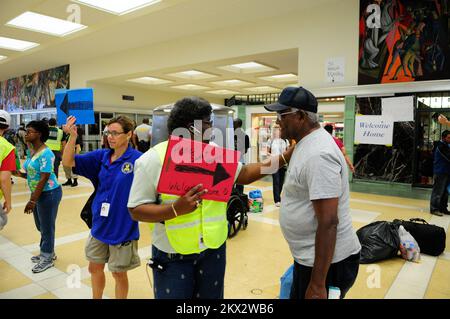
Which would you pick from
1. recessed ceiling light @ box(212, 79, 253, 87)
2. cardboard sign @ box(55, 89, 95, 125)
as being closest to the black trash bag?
cardboard sign @ box(55, 89, 95, 125)

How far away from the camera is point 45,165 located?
10.4 feet

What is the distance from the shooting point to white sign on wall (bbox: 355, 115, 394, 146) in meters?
5.37

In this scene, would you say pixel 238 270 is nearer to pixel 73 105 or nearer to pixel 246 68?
pixel 73 105

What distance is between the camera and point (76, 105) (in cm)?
215

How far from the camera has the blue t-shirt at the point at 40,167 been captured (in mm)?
3172

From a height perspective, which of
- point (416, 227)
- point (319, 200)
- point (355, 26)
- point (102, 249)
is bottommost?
point (416, 227)

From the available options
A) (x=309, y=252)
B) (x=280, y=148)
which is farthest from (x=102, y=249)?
(x=280, y=148)

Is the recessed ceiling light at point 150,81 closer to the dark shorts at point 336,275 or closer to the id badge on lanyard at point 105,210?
the id badge on lanyard at point 105,210

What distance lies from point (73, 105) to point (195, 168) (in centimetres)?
135

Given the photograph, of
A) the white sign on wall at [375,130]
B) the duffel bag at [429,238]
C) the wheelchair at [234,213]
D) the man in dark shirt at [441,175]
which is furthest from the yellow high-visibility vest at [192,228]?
the man in dark shirt at [441,175]

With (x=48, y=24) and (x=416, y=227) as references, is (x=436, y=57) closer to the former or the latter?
(x=416, y=227)

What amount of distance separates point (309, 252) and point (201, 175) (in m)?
0.66

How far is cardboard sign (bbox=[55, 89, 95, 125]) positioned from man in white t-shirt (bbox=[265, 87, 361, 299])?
127 cm

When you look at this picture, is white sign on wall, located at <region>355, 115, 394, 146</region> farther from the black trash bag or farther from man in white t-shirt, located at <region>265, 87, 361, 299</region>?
man in white t-shirt, located at <region>265, 87, 361, 299</region>
